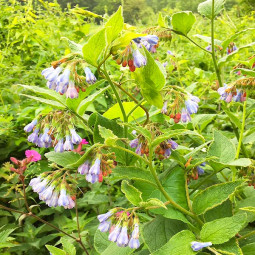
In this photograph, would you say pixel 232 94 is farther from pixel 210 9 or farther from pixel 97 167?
pixel 97 167

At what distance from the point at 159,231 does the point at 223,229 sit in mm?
239

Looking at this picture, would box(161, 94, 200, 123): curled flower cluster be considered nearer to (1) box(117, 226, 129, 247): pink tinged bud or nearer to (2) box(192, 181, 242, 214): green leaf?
(2) box(192, 181, 242, 214): green leaf

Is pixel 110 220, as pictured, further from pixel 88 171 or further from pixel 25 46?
pixel 25 46

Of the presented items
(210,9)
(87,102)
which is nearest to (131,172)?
(87,102)

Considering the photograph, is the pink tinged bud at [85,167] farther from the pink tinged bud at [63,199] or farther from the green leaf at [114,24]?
the green leaf at [114,24]

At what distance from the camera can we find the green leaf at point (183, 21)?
1.49 metres

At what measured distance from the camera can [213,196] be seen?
1035 mm

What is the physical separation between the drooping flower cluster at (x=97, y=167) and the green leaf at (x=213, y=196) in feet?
1.13

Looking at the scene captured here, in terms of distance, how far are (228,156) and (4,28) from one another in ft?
11.4

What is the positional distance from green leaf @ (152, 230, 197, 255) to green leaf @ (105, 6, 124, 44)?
25.3 inches

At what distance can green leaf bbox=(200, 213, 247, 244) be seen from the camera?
90 centimetres

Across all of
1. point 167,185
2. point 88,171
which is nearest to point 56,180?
point 88,171

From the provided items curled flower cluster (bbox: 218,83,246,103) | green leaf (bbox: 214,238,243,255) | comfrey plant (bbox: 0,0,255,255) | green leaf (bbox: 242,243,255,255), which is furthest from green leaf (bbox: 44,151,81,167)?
curled flower cluster (bbox: 218,83,246,103)

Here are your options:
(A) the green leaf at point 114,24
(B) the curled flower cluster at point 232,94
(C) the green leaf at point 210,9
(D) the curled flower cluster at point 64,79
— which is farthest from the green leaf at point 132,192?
(C) the green leaf at point 210,9
